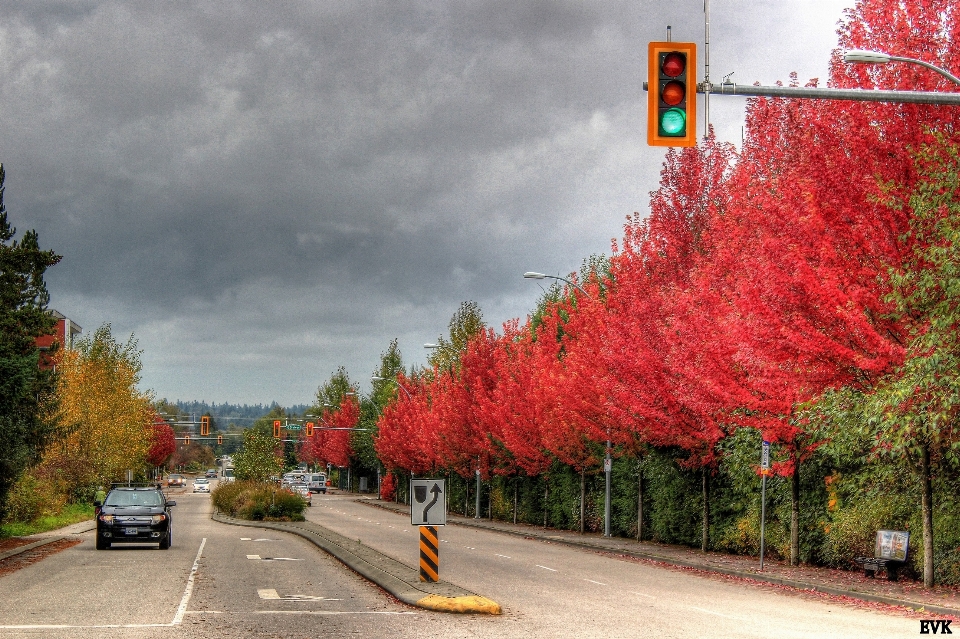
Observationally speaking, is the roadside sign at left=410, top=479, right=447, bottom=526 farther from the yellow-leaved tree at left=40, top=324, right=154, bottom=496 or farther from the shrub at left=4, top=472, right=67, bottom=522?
the yellow-leaved tree at left=40, top=324, right=154, bottom=496

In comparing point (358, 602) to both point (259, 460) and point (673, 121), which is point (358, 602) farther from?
point (259, 460)

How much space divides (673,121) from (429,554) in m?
9.04

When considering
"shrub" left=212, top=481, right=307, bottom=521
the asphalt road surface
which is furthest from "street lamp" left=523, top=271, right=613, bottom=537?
"shrub" left=212, top=481, right=307, bottom=521

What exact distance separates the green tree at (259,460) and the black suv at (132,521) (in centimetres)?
2259

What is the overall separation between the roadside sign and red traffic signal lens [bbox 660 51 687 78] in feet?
→ 26.8

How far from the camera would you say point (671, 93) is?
10492 millimetres

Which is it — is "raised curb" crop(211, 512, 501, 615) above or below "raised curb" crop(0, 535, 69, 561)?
above

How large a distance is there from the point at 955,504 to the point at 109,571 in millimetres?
16495

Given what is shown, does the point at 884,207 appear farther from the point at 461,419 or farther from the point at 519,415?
the point at 461,419

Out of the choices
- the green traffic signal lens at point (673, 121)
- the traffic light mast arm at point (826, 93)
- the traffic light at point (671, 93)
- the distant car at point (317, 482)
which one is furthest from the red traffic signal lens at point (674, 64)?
the distant car at point (317, 482)

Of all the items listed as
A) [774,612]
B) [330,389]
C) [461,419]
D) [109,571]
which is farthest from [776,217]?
[330,389]

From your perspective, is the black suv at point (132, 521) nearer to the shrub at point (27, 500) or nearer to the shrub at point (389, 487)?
the shrub at point (27, 500)

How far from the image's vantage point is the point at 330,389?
Answer: 442 feet

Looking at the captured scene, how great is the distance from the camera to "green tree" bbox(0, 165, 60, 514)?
82.8 feet
